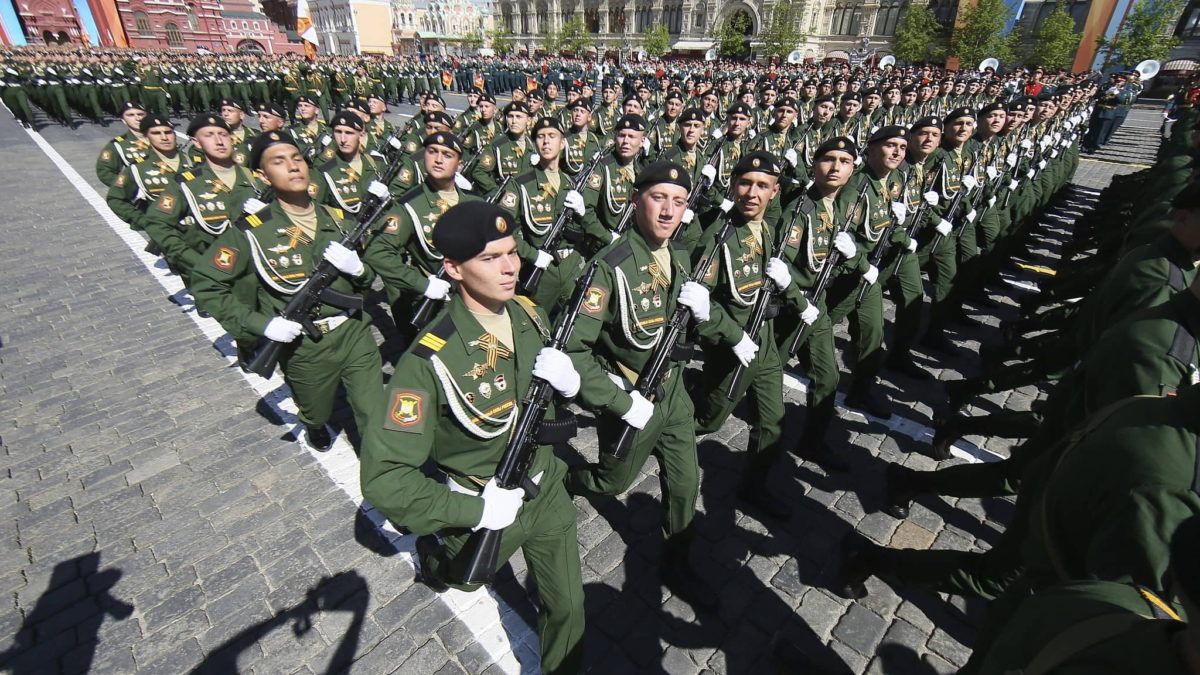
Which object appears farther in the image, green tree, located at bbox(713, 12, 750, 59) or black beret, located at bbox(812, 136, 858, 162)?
green tree, located at bbox(713, 12, 750, 59)

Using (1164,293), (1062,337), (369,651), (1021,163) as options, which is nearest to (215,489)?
(369,651)

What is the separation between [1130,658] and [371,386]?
4.74 meters

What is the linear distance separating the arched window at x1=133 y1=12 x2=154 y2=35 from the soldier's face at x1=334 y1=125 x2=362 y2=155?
9442 cm

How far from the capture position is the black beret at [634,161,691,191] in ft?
11.1

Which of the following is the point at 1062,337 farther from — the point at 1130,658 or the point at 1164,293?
the point at 1130,658

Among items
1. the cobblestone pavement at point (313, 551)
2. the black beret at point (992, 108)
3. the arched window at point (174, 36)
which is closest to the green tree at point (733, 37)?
the black beret at point (992, 108)

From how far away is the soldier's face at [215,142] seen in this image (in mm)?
6000

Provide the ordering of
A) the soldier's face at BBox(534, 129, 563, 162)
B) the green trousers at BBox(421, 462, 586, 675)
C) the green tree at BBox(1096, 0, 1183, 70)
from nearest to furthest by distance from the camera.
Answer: the green trousers at BBox(421, 462, 586, 675), the soldier's face at BBox(534, 129, 563, 162), the green tree at BBox(1096, 0, 1183, 70)

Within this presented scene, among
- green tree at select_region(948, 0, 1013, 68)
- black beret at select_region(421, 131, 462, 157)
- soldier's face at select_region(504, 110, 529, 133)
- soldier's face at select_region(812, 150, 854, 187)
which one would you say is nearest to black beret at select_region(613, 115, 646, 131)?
soldier's face at select_region(504, 110, 529, 133)

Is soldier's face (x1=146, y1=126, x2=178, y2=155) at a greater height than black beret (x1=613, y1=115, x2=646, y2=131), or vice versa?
black beret (x1=613, y1=115, x2=646, y2=131)

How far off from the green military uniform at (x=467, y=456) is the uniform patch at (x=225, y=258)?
2.59 metres

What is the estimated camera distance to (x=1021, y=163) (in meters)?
9.30

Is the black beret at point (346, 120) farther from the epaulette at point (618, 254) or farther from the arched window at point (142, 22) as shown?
the arched window at point (142, 22)

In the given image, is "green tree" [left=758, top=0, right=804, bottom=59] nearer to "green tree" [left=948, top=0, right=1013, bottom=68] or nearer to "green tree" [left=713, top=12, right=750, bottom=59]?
"green tree" [left=713, top=12, right=750, bottom=59]
